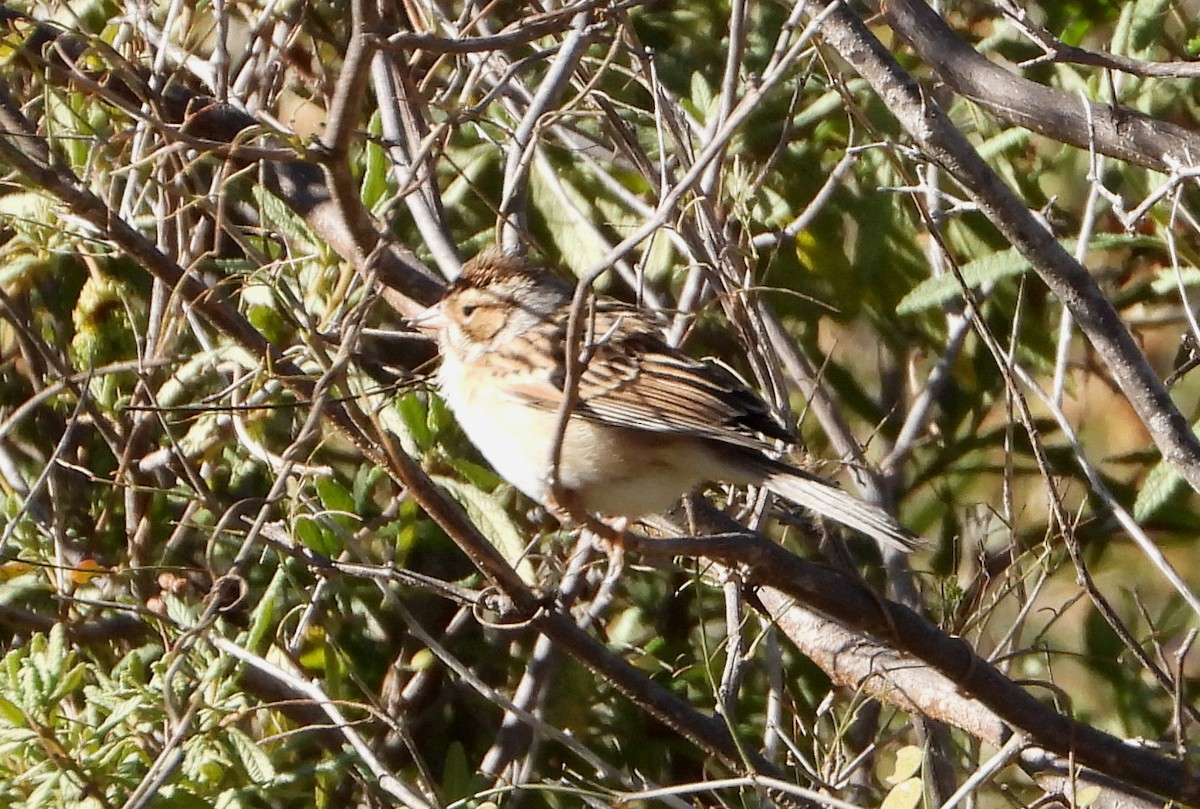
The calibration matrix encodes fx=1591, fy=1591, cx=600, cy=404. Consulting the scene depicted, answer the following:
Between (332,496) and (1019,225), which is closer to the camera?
(1019,225)

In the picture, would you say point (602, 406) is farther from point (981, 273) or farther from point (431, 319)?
point (981, 273)

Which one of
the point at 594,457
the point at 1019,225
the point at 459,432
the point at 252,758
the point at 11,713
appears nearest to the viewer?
the point at 1019,225

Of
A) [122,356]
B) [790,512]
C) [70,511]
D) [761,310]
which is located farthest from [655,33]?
[70,511]

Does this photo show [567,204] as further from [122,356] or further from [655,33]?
[122,356]

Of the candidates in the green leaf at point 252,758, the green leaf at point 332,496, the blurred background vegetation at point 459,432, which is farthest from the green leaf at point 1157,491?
the green leaf at point 252,758

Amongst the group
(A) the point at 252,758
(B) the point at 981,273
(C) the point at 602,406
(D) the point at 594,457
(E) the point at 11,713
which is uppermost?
(B) the point at 981,273

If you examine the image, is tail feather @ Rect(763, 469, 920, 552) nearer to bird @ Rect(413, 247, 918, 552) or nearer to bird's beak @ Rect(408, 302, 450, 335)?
bird @ Rect(413, 247, 918, 552)

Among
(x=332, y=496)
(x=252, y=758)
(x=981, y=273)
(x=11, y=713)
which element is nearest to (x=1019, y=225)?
(x=981, y=273)
